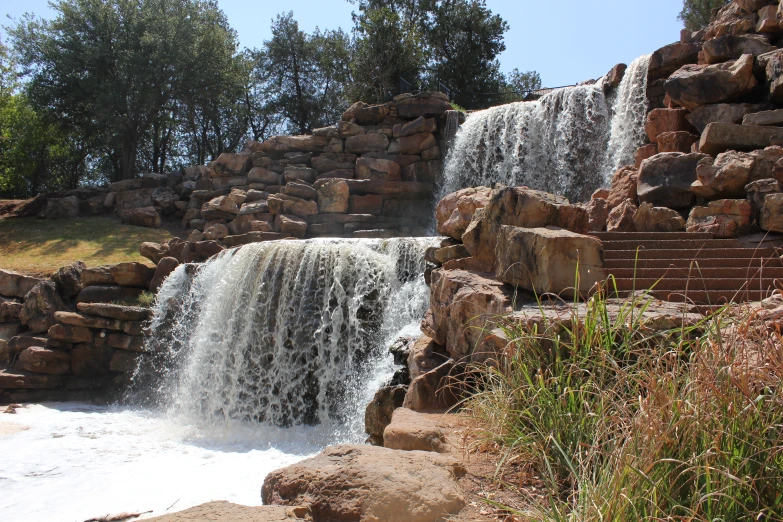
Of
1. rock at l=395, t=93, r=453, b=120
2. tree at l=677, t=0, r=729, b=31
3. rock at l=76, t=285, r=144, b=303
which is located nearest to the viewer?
rock at l=76, t=285, r=144, b=303

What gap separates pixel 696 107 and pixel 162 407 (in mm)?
9746

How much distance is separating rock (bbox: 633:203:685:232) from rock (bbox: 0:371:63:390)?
32.8 feet

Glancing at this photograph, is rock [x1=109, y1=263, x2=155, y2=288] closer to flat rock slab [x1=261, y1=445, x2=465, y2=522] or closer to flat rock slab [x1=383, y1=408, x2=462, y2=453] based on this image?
flat rock slab [x1=383, y1=408, x2=462, y2=453]

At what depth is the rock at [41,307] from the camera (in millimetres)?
11152

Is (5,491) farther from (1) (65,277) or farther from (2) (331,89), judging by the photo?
(2) (331,89)

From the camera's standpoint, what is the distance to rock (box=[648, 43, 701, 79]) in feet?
35.3

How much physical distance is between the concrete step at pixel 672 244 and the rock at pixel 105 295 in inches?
361

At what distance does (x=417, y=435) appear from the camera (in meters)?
3.44

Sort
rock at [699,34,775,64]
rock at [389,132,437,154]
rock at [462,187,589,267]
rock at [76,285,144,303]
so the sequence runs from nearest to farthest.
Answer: rock at [462,187,589,267] < rock at [699,34,775,64] < rock at [76,285,144,303] < rock at [389,132,437,154]

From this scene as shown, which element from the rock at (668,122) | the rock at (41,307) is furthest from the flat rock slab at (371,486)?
the rock at (41,307)

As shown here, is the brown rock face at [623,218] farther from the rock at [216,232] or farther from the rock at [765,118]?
the rock at [216,232]

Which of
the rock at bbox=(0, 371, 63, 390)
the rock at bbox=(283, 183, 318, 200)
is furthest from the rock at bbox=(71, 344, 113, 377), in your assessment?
the rock at bbox=(283, 183, 318, 200)

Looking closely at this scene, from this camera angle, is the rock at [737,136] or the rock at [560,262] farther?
the rock at [737,136]

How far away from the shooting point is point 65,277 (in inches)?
457
